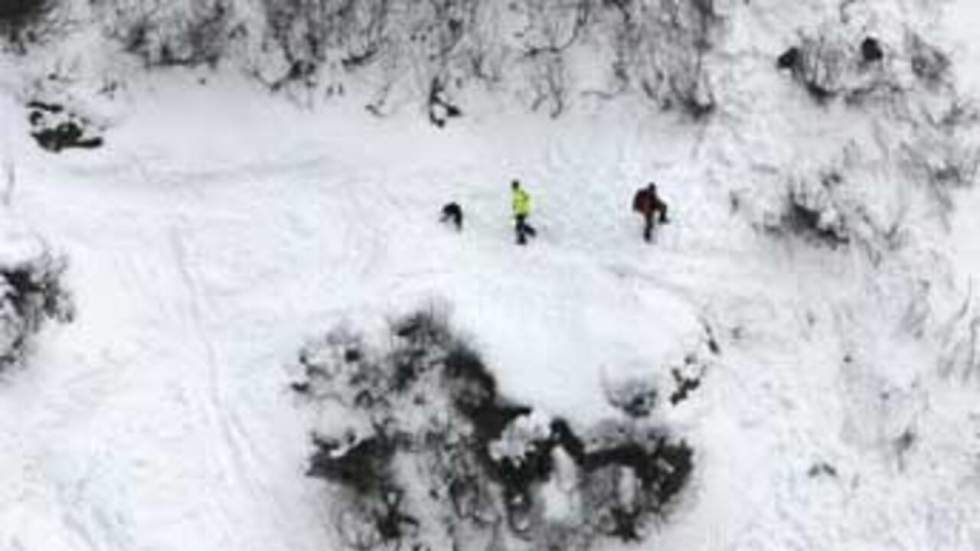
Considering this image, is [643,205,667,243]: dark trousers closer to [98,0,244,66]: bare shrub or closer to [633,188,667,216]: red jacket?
[633,188,667,216]: red jacket

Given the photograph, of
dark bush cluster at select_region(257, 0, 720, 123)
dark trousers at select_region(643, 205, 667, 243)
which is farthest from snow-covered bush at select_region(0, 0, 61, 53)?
dark trousers at select_region(643, 205, 667, 243)

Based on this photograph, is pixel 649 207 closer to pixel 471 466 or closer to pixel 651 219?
pixel 651 219

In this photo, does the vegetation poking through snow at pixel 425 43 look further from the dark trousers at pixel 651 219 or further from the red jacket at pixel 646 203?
the red jacket at pixel 646 203

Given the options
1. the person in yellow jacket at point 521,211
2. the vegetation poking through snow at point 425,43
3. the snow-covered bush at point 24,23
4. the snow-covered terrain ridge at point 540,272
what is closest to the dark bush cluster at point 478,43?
the vegetation poking through snow at point 425,43

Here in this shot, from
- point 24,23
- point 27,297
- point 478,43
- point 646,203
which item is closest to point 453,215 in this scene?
point 646,203

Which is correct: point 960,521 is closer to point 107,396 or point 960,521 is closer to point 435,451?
point 435,451

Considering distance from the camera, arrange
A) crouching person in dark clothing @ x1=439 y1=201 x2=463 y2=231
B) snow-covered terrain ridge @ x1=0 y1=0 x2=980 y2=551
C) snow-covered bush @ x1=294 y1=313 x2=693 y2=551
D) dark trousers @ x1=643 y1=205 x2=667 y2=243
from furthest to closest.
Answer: crouching person in dark clothing @ x1=439 y1=201 x2=463 y2=231
dark trousers @ x1=643 y1=205 x2=667 y2=243
snow-covered terrain ridge @ x1=0 y1=0 x2=980 y2=551
snow-covered bush @ x1=294 y1=313 x2=693 y2=551
